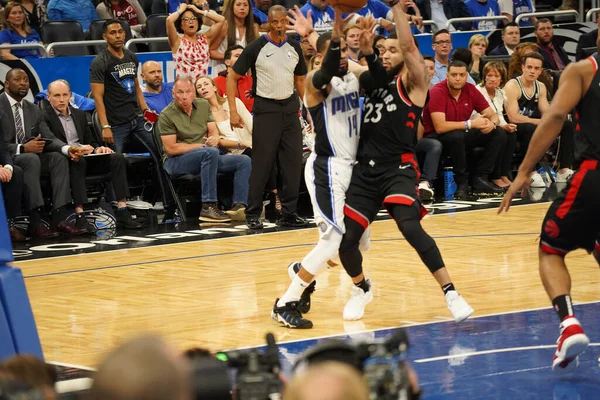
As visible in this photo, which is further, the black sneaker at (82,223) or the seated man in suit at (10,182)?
the black sneaker at (82,223)

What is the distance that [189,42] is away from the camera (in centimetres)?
1256

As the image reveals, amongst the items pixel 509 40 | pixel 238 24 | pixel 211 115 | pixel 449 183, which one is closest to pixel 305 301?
pixel 211 115

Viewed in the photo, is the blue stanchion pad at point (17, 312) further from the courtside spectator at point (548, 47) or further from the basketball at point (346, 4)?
the courtside spectator at point (548, 47)

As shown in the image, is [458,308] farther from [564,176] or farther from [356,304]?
[564,176]

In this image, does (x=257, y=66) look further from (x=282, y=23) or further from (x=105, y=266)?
(x=105, y=266)

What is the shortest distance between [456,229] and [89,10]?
6162 millimetres

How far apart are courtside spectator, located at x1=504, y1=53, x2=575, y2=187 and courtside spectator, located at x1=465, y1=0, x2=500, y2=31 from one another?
2.87m

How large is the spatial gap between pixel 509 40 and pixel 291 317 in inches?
373

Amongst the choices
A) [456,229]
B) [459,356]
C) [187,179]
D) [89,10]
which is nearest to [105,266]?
[187,179]

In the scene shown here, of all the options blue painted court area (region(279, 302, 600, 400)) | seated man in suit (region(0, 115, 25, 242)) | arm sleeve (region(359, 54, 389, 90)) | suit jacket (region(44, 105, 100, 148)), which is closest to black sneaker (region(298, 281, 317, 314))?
blue painted court area (region(279, 302, 600, 400))

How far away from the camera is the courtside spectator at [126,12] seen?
1404 cm

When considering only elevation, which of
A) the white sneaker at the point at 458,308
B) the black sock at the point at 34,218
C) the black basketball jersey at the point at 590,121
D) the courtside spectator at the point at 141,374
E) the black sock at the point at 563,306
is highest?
the courtside spectator at the point at 141,374

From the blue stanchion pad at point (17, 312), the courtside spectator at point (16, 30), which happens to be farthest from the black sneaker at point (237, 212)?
the blue stanchion pad at point (17, 312)

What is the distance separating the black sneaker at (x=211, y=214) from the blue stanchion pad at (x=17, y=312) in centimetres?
656
